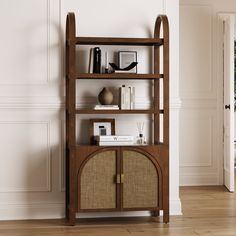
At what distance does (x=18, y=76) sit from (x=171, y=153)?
151 cm

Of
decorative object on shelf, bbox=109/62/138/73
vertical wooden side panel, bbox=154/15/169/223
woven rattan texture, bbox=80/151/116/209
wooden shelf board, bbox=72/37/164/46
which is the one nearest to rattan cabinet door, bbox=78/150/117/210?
woven rattan texture, bbox=80/151/116/209

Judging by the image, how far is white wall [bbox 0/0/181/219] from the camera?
15.4ft

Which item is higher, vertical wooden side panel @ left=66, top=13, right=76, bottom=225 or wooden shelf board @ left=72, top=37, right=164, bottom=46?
wooden shelf board @ left=72, top=37, right=164, bottom=46

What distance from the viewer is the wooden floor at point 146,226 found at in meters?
4.23

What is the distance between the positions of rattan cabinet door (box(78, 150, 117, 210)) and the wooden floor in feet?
0.65

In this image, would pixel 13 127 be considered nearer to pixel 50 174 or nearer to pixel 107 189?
pixel 50 174

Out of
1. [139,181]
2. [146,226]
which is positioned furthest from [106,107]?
[146,226]

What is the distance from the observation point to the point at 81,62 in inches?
189

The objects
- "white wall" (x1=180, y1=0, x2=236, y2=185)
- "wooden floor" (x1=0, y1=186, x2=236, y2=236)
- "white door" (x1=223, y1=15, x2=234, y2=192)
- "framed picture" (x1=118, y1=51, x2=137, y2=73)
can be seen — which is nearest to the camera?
"wooden floor" (x1=0, y1=186, x2=236, y2=236)

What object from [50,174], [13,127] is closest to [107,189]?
[50,174]

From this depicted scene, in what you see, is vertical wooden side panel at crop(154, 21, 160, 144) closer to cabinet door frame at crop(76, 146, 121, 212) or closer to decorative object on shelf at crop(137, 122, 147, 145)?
decorative object on shelf at crop(137, 122, 147, 145)

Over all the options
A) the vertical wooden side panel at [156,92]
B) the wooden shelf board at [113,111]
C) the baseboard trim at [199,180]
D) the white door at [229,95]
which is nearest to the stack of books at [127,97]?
Result: the wooden shelf board at [113,111]

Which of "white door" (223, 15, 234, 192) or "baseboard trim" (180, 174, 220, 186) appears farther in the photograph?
"baseboard trim" (180, 174, 220, 186)

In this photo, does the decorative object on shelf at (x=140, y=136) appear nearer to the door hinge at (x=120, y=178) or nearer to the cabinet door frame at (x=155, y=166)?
the cabinet door frame at (x=155, y=166)
